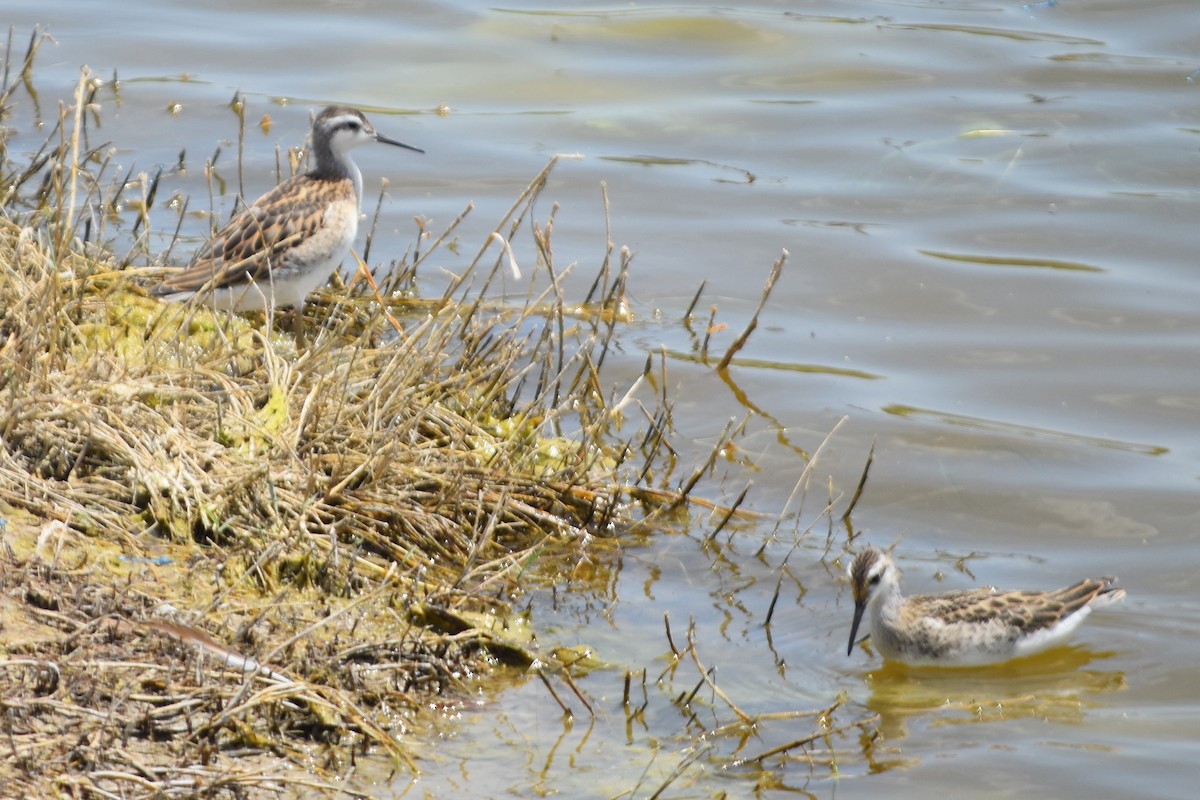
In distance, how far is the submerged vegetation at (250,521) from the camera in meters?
5.27

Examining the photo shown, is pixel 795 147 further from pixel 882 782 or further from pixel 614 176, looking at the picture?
pixel 882 782

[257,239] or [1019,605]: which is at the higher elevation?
[257,239]

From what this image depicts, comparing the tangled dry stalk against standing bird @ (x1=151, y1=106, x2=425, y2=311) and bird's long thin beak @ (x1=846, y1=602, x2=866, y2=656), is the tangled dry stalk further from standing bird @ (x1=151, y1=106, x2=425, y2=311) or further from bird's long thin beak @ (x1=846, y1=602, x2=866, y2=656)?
bird's long thin beak @ (x1=846, y1=602, x2=866, y2=656)

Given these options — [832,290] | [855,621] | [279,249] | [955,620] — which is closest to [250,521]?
[279,249]

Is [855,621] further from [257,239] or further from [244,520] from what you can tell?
[257,239]

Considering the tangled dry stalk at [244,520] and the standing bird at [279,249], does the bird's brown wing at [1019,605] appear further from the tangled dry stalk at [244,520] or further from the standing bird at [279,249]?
the standing bird at [279,249]

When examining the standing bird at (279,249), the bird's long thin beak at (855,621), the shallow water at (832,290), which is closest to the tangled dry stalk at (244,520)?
the standing bird at (279,249)

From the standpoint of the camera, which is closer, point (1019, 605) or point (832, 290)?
point (1019, 605)

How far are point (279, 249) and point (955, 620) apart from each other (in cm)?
401

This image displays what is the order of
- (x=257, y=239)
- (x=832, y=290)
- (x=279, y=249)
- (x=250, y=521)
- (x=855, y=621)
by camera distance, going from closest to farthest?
1. (x=250, y=521)
2. (x=855, y=621)
3. (x=279, y=249)
4. (x=257, y=239)
5. (x=832, y=290)

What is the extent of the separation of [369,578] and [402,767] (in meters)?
1.28

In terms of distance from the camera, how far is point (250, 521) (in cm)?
667

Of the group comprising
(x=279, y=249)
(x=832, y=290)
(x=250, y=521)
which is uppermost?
(x=279, y=249)

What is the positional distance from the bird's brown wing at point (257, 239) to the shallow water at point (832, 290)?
2.10 m
